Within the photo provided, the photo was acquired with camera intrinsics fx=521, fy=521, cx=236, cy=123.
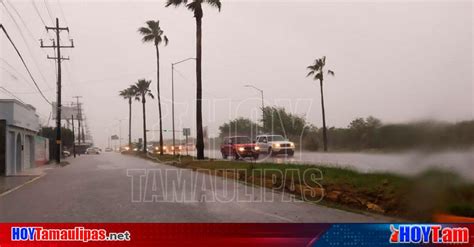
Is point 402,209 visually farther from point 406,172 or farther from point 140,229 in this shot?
point 140,229

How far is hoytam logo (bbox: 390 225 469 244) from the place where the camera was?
415 centimetres

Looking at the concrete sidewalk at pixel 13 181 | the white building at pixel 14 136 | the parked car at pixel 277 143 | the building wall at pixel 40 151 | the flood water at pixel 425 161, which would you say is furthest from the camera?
the building wall at pixel 40 151

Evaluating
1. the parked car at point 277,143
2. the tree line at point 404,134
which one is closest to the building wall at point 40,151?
the parked car at point 277,143

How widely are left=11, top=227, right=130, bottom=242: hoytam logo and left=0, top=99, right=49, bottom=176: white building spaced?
2257 centimetres

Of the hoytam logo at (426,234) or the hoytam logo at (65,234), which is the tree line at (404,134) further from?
the hoytam logo at (65,234)

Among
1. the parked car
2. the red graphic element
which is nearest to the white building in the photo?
the parked car

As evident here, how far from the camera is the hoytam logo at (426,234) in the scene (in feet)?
13.6

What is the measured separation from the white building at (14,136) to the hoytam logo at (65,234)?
22572mm

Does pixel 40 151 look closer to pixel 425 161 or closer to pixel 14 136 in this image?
pixel 14 136

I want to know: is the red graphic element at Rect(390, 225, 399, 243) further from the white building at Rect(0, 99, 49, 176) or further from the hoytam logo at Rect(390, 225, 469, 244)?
the white building at Rect(0, 99, 49, 176)

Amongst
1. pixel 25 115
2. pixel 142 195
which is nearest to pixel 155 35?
pixel 25 115

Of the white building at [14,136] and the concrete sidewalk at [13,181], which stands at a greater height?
the white building at [14,136]

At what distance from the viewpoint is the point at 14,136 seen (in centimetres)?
2780

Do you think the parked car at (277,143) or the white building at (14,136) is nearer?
the parked car at (277,143)
